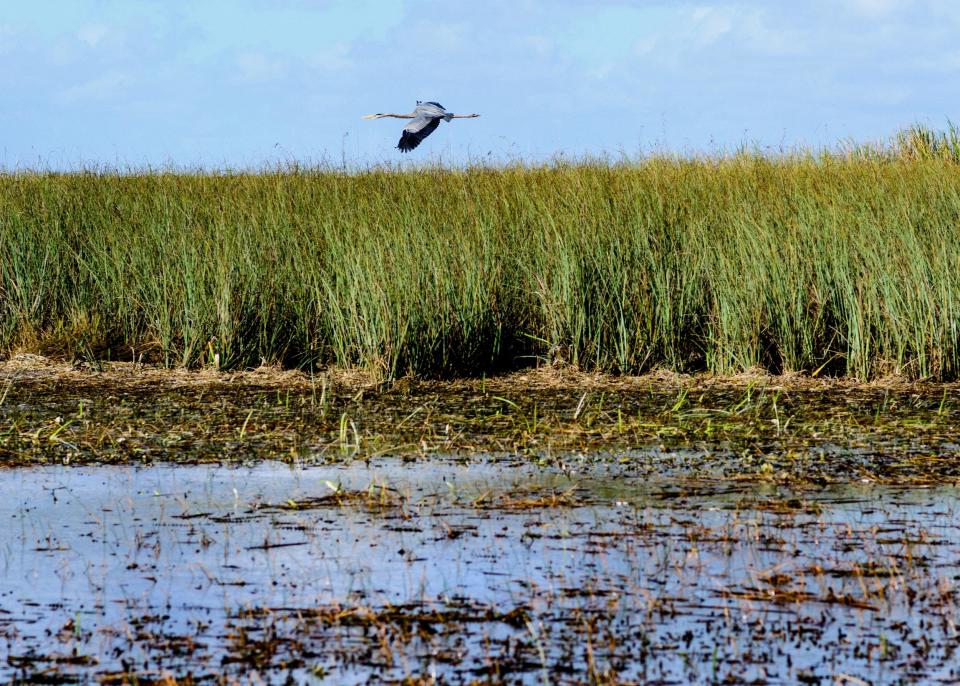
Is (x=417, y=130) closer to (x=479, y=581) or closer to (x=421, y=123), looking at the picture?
(x=421, y=123)

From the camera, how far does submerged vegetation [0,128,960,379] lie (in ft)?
30.7

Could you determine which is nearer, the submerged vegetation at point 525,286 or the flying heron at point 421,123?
the submerged vegetation at point 525,286

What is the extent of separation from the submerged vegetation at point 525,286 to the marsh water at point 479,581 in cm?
368

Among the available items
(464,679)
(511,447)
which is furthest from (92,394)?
(464,679)

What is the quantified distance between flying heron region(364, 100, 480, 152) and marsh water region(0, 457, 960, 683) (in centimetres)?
682

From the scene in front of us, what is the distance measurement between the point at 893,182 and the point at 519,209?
419 cm

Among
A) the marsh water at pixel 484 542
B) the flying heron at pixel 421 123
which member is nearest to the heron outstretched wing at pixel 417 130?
the flying heron at pixel 421 123

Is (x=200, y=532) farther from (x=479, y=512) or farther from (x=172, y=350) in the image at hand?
(x=172, y=350)

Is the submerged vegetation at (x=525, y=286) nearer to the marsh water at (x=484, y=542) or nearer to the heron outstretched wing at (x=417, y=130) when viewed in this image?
the heron outstretched wing at (x=417, y=130)

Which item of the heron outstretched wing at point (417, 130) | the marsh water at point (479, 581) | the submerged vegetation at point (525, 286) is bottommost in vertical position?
the marsh water at point (479, 581)

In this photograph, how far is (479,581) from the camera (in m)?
4.14

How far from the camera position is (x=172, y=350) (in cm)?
1023

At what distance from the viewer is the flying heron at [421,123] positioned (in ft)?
40.4

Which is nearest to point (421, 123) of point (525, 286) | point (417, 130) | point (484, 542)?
point (417, 130)
